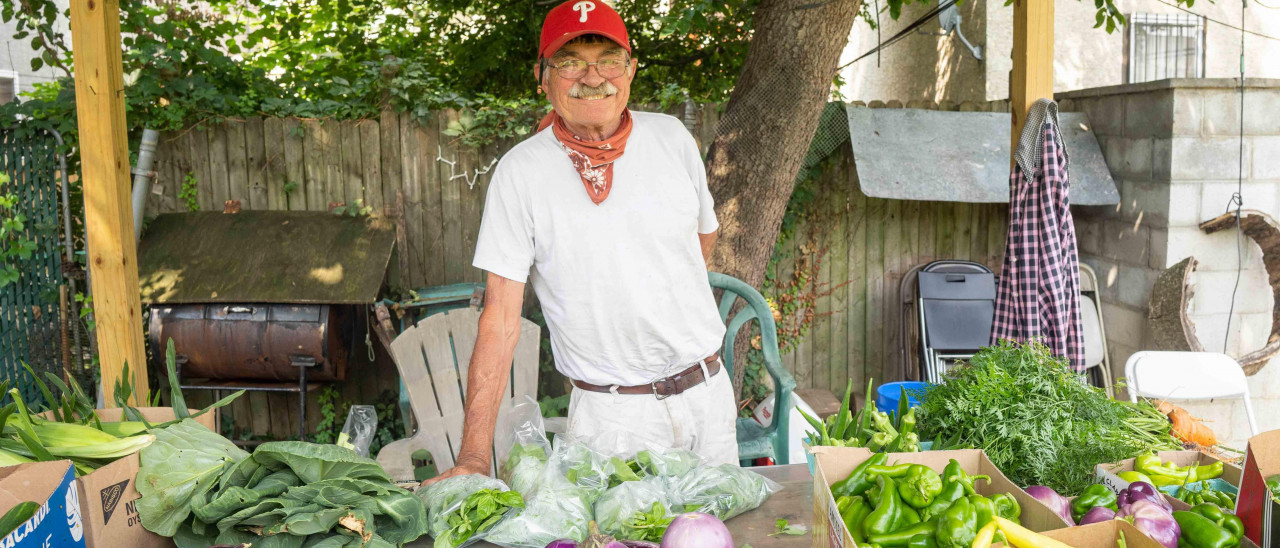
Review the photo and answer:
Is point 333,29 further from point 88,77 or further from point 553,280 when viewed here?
point 553,280

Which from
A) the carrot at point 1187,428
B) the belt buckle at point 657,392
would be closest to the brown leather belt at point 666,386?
Result: the belt buckle at point 657,392

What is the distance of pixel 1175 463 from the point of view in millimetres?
1806

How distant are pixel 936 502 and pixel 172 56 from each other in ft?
15.7

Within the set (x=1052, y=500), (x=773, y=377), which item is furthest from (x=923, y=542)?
(x=773, y=377)

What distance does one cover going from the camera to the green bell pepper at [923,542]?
1340mm

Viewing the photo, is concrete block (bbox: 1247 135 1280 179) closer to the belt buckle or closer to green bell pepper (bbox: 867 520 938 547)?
the belt buckle

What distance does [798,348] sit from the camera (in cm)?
544

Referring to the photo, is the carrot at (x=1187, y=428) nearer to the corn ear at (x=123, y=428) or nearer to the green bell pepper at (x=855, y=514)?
the green bell pepper at (x=855, y=514)

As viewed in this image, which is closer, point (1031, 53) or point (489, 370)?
point (489, 370)

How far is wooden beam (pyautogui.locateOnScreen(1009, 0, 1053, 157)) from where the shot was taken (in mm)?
2816

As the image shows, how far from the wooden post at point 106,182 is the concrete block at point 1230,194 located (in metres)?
5.03

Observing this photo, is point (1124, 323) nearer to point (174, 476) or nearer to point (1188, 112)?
point (1188, 112)

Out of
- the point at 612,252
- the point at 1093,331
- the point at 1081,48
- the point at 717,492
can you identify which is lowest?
the point at 1093,331

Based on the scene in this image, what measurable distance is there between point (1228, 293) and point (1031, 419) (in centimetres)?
350
